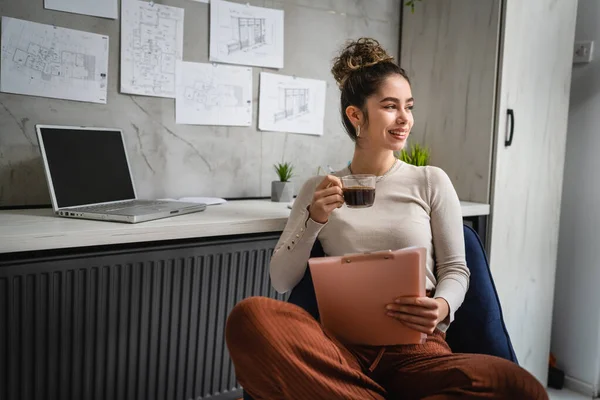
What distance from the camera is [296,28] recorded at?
228 cm

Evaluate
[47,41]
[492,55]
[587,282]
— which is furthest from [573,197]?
[47,41]

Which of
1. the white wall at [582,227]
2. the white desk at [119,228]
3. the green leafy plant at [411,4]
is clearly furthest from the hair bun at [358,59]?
the white wall at [582,227]

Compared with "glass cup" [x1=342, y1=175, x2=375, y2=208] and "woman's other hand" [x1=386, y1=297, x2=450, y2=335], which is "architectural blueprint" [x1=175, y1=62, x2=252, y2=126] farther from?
"woman's other hand" [x1=386, y1=297, x2=450, y2=335]

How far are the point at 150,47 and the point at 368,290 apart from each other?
120 cm

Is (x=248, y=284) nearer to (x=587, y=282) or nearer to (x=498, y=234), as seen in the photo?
(x=498, y=234)

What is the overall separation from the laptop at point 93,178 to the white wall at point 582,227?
1.68 meters

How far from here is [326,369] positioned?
117 centimetres

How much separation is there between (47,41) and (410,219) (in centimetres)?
124

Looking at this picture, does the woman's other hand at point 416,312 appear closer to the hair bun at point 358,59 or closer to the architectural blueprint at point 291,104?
the hair bun at point 358,59

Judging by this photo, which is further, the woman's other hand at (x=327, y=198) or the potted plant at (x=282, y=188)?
the potted plant at (x=282, y=188)

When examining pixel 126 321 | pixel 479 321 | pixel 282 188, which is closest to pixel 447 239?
pixel 479 321

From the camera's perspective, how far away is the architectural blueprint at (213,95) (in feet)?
6.63

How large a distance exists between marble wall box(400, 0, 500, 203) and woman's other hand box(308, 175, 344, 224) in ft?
3.43

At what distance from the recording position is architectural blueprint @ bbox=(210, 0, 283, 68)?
2.07m
